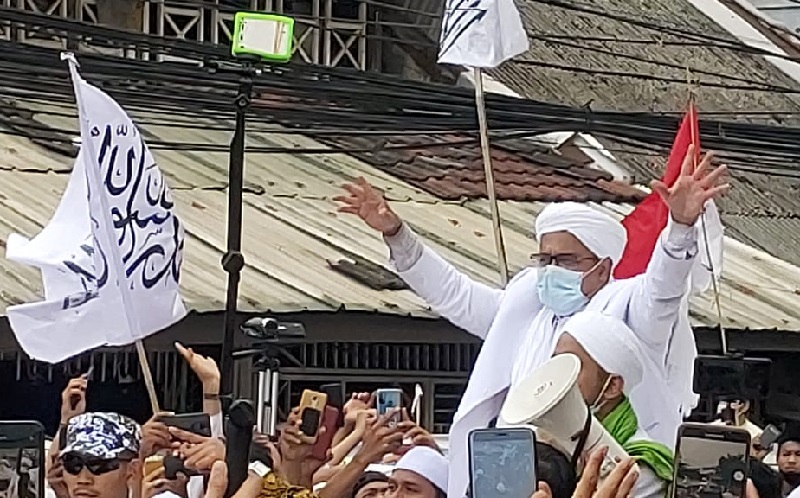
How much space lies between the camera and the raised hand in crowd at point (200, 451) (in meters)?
3.98

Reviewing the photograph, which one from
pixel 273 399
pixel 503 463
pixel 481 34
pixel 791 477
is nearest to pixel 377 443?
pixel 273 399

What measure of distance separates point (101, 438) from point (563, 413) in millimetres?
1105

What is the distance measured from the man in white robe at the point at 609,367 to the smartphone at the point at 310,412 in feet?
2.42

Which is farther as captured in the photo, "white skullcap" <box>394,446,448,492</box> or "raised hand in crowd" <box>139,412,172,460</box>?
"white skullcap" <box>394,446,448,492</box>

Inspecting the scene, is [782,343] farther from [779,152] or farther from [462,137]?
[462,137]

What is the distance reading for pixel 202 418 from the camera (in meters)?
4.55

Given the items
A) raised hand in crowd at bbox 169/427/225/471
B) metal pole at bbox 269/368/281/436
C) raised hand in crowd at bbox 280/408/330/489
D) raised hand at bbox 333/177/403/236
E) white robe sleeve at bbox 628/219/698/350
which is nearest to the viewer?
raised hand in crowd at bbox 169/427/225/471

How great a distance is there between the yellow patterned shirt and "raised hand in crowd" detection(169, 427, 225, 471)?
0.14 meters

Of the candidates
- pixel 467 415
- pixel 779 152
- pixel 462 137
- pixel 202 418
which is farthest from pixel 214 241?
pixel 202 418

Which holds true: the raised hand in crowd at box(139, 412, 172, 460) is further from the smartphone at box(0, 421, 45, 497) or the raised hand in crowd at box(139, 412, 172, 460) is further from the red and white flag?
the red and white flag

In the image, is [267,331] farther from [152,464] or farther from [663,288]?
[663,288]

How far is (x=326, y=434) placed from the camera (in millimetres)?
4480

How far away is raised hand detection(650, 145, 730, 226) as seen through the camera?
15.2ft

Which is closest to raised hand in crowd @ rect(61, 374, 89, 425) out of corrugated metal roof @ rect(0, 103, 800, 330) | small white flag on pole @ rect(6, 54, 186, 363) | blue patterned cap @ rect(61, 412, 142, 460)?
blue patterned cap @ rect(61, 412, 142, 460)
